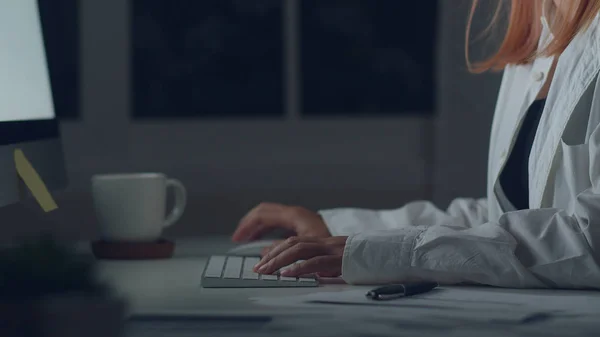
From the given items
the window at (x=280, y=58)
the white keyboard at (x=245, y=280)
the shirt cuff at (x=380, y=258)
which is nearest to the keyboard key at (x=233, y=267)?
the white keyboard at (x=245, y=280)

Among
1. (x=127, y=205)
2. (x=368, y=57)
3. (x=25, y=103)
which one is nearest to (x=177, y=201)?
(x=127, y=205)

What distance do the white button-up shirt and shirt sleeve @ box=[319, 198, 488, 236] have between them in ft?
0.89

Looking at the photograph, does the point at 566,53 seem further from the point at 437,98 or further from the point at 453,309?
the point at 437,98

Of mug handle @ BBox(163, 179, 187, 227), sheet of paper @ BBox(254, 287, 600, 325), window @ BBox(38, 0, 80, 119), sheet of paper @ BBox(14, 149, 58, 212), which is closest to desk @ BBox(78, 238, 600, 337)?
sheet of paper @ BBox(254, 287, 600, 325)

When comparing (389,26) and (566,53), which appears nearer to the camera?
(566,53)

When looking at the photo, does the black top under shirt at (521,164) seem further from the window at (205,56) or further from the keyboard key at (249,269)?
the window at (205,56)

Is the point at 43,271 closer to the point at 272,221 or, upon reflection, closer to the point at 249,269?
the point at 249,269

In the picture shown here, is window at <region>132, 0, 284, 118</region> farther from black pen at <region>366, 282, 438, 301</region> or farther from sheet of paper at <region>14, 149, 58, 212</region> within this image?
black pen at <region>366, 282, 438, 301</region>

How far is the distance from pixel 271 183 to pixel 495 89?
65cm

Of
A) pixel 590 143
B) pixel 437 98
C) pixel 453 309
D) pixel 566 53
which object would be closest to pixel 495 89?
pixel 437 98

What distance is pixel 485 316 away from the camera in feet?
2.62

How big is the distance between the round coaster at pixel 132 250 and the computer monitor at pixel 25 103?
124 millimetres

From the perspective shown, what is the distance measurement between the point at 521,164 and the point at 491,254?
1.51ft

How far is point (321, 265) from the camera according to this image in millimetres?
987
